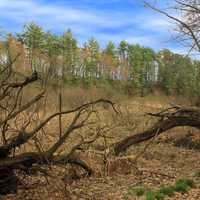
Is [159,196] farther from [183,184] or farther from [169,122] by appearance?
[169,122]

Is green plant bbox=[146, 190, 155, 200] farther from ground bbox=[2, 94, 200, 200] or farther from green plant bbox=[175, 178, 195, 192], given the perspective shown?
green plant bbox=[175, 178, 195, 192]

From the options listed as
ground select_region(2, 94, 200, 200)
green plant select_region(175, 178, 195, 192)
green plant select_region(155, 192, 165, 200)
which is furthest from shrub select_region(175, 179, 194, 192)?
green plant select_region(155, 192, 165, 200)

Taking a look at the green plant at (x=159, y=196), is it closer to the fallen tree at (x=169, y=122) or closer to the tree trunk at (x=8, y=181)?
the tree trunk at (x=8, y=181)

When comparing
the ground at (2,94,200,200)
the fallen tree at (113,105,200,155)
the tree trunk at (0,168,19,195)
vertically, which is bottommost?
the ground at (2,94,200,200)

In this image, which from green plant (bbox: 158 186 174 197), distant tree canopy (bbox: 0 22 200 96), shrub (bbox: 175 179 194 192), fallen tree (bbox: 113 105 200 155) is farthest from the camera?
distant tree canopy (bbox: 0 22 200 96)

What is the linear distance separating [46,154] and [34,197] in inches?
35.7

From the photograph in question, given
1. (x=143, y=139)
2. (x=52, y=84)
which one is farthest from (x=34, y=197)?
(x=143, y=139)

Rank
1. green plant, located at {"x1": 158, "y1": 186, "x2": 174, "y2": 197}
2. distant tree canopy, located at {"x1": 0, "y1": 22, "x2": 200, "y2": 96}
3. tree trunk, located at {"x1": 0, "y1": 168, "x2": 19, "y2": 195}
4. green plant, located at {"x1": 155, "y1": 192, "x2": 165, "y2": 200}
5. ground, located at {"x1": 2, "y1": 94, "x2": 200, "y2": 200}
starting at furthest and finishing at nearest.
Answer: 1. distant tree canopy, located at {"x1": 0, "y1": 22, "x2": 200, "y2": 96}
2. green plant, located at {"x1": 158, "y1": 186, "x2": 174, "y2": 197}
3. ground, located at {"x1": 2, "y1": 94, "x2": 200, "y2": 200}
4. green plant, located at {"x1": 155, "y1": 192, "x2": 165, "y2": 200}
5. tree trunk, located at {"x1": 0, "y1": 168, "x2": 19, "y2": 195}

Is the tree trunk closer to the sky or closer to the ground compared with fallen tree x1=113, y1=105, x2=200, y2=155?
closer to the ground

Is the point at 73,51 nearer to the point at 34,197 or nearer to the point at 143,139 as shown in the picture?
the point at 143,139

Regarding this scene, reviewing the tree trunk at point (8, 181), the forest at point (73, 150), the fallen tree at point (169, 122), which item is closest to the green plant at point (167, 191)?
the forest at point (73, 150)

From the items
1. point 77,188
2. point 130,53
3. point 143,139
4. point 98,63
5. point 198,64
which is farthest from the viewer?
point 130,53

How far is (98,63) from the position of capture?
55156 mm

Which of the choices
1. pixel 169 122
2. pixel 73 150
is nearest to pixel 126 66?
pixel 169 122
